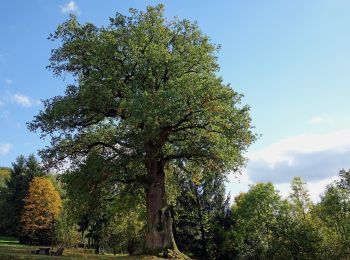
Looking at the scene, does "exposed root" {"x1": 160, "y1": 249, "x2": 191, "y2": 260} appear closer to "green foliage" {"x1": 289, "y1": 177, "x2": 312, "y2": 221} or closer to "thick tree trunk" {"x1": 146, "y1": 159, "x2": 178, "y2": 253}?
"thick tree trunk" {"x1": 146, "y1": 159, "x2": 178, "y2": 253}

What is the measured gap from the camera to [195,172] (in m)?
33.1

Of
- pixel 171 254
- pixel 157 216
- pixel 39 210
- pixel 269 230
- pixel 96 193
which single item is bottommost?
pixel 171 254

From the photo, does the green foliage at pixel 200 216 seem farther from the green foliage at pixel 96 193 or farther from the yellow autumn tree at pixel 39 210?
the yellow autumn tree at pixel 39 210

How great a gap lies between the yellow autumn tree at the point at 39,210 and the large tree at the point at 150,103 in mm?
44832

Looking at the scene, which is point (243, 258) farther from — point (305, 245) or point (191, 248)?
point (305, 245)

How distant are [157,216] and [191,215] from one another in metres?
32.1

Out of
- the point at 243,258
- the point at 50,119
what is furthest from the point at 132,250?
the point at 50,119

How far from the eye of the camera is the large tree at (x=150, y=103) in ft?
87.1

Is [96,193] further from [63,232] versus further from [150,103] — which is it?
[63,232]

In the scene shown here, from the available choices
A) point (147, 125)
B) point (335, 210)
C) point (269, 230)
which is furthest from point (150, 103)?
point (335, 210)

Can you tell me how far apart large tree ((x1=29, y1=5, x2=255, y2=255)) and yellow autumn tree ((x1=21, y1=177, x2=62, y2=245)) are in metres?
44.8

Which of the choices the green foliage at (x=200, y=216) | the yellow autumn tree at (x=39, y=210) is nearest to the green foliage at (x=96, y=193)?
the green foliage at (x=200, y=216)

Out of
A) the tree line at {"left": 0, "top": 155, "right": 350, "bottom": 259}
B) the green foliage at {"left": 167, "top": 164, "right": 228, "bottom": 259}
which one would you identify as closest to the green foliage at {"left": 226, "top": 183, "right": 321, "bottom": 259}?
the tree line at {"left": 0, "top": 155, "right": 350, "bottom": 259}

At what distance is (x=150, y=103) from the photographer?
24844 millimetres
